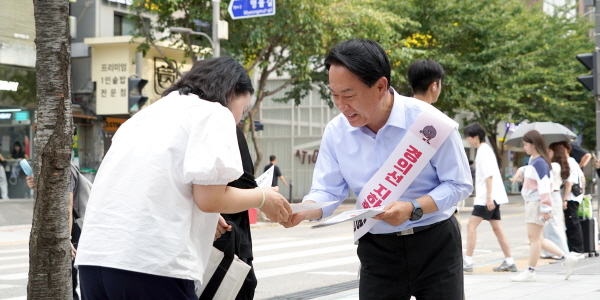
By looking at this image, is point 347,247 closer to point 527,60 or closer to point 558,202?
point 558,202

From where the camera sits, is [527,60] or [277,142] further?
[277,142]

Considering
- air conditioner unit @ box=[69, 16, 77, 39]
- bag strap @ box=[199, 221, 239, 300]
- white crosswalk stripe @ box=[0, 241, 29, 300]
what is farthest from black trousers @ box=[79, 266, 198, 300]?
air conditioner unit @ box=[69, 16, 77, 39]

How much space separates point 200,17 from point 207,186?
1604cm

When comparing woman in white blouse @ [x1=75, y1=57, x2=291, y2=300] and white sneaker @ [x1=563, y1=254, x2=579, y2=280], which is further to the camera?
white sneaker @ [x1=563, y1=254, x2=579, y2=280]

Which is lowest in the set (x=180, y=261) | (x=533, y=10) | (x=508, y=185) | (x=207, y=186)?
(x=508, y=185)

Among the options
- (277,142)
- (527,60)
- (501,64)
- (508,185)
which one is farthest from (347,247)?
(508,185)

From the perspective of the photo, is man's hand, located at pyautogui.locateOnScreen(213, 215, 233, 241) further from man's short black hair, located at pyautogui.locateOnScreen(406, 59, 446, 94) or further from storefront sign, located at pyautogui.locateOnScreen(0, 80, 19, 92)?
storefront sign, located at pyautogui.locateOnScreen(0, 80, 19, 92)

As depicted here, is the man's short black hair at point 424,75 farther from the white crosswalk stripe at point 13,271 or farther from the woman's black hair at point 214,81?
the white crosswalk stripe at point 13,271

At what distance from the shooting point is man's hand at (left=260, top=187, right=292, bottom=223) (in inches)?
111

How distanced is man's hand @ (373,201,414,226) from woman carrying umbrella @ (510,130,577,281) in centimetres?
549

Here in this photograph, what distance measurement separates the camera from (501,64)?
24328 mm

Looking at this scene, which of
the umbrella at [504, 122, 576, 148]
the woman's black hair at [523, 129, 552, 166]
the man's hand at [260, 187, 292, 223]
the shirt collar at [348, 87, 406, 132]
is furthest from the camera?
the umbrella at [504, 122, 576, 148]

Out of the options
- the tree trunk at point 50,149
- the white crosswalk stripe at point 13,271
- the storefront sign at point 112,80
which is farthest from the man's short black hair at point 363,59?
the storefront sign at point 112,80

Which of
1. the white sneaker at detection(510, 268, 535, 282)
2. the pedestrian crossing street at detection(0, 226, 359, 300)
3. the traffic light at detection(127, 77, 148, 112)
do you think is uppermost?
the traffic light at detection(127, 77, 148, 112)
